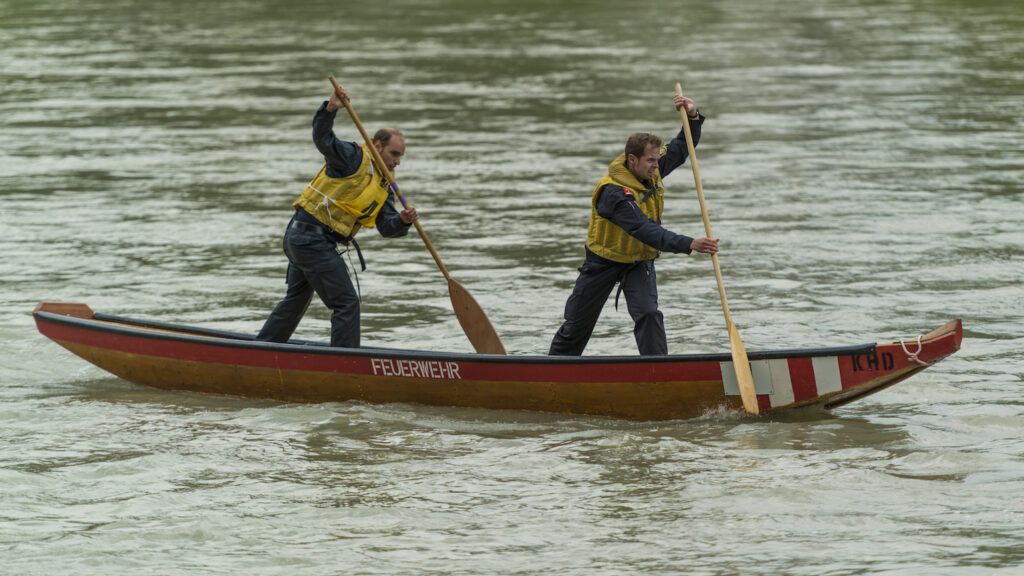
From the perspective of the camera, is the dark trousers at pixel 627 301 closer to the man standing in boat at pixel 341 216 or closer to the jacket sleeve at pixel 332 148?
the man standing in boat at pixel 341 216

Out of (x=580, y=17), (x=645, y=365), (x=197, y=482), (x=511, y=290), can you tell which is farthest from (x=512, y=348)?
(x=580, y=17)

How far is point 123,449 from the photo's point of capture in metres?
10.3

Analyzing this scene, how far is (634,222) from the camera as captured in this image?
10.2 m

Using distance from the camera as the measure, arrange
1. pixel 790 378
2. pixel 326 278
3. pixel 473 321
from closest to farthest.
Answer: pixel 790 378 < pixel 326 278 < pixel 473 321

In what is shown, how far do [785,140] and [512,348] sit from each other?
1130cm

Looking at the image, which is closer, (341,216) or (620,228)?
(620,228)

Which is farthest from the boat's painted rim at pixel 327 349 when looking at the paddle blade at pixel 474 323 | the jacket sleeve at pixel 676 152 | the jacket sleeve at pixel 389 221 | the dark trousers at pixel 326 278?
the jacket sleeve at pixel 676 152

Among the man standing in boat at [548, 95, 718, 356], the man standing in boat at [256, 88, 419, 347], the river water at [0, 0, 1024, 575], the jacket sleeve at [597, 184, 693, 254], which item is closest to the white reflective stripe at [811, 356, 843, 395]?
the river water at [0, 0, 1024, 575]

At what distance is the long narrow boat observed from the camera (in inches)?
388

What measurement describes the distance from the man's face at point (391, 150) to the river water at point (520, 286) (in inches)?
67.5

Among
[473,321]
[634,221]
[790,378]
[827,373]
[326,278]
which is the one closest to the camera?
[827,373]

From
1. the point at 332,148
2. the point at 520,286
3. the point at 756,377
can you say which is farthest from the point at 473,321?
the point at 520,286

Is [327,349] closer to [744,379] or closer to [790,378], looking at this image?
[744,379]

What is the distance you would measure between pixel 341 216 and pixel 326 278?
0.45 metres
